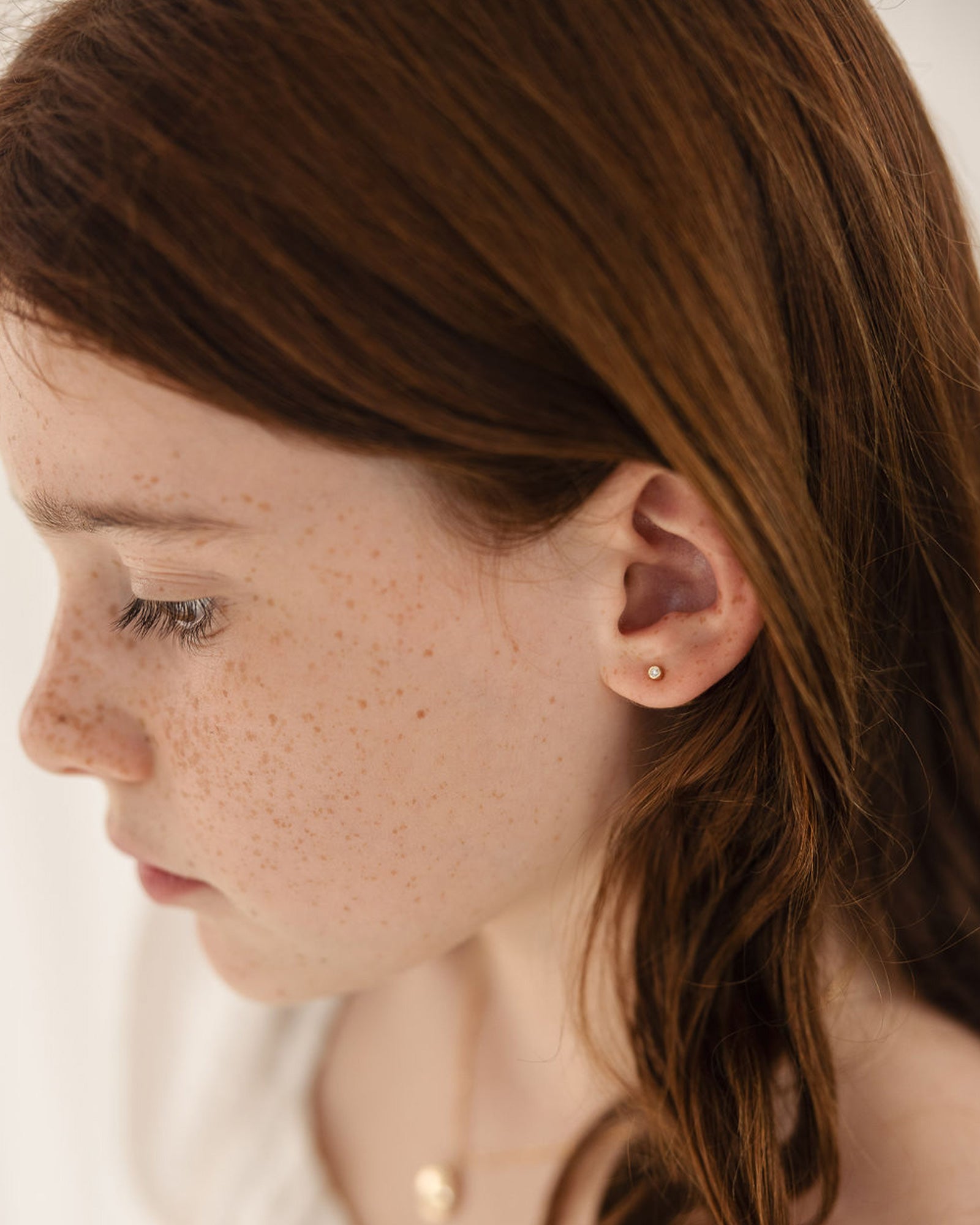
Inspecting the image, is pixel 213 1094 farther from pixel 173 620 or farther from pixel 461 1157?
pixel 173 620

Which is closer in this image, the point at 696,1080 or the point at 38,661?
the point at 696,1080

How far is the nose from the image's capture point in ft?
2.63

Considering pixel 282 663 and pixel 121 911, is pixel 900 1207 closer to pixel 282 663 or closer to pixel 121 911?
pixel 282 663

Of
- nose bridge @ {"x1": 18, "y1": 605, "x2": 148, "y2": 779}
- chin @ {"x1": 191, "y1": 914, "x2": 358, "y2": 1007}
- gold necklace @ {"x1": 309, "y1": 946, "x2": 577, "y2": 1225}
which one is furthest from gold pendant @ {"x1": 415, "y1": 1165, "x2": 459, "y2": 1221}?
nose bridge @ {"x1": 18, "y1": 605, "x2": 148, "y2": 779}

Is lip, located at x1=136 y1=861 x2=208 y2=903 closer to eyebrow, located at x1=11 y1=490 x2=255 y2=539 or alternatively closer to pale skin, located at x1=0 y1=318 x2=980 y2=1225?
pale skin, located at x1=0 y1=318 x2=980 y2=1225

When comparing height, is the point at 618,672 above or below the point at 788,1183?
above

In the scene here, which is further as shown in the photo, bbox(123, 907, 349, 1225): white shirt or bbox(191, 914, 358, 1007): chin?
bbox(123, 907, 349, 1225): white shirt

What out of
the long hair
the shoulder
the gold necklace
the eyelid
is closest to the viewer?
the long hair

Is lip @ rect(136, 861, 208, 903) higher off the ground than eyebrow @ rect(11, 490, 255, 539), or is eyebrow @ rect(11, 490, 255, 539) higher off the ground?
eyebrow @ rect(11, 490, 255, 539)

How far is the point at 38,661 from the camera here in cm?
150

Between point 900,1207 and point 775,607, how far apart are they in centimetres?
46

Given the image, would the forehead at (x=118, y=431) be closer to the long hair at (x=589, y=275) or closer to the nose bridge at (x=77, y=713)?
the long hair at (x=589, y=275)

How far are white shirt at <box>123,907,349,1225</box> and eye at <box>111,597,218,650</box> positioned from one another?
52 centimetres

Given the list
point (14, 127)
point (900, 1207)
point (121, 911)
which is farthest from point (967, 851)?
point (121, 911)
